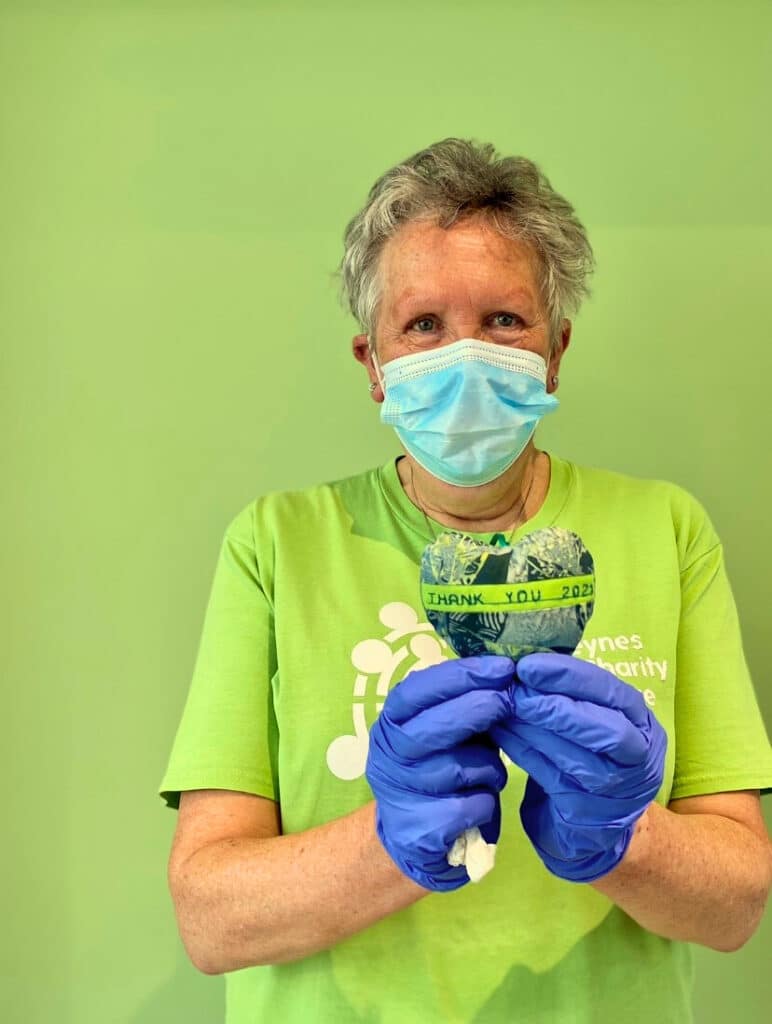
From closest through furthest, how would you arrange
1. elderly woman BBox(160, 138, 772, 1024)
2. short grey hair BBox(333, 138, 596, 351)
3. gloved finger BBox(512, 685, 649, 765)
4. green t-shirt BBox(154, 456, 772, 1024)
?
gloved finger BBox(512, 685, 649, 765) < elderly woman BBox(160, 138, 772, 1024) < green t-shirt BBox(154, 456, 772, 1024) < short grey hair BBox(333, 138, 596, 351)

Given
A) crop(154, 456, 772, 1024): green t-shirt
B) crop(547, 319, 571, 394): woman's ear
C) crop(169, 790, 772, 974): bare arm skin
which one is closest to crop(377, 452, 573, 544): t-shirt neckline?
crop(154, 456, 772, 1024): green t-shirt

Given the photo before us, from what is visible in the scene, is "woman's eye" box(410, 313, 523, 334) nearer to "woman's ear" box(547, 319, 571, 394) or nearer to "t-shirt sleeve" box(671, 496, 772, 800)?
"woman's ear" box(547, 319, 571, 394)

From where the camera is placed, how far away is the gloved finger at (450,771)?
804 mm

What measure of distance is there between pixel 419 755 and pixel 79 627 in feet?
2.73

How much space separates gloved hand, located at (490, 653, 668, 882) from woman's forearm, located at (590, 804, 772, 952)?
0.22 ft

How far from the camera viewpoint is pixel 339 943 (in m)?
1.04

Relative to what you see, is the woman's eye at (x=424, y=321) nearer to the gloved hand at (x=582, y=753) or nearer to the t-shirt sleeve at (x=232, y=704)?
the t-shirt sleeve at (x=232, y=704)

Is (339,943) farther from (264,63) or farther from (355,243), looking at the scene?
(264,63)

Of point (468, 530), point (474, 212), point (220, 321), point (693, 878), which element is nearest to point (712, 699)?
point (693, 878)

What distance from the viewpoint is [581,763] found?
2.56ft

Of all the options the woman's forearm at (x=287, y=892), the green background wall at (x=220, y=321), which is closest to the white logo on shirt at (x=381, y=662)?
the woman's forearm at (x=287, y=892)

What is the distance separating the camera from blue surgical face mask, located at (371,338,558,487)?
1.04 m

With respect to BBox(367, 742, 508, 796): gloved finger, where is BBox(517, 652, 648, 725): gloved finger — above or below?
above

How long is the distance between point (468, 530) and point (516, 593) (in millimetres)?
392
